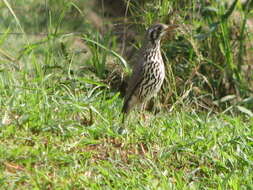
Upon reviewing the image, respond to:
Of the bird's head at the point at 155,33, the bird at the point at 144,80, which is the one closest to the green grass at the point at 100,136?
the bird at the point at 144,80

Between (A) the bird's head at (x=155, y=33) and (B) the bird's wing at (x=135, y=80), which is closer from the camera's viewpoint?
(B) the bird's wing at (x=135, y=80)

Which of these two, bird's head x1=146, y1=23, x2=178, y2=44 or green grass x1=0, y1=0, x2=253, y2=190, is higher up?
bird's head x1=146, y1=23, x2=178, y2=44

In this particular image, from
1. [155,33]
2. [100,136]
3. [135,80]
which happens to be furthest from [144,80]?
[100,136]

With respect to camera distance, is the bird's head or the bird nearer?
the bird

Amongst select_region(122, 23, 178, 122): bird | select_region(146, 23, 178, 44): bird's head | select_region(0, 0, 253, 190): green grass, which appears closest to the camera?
select_region(0, 0, 253, 190): green grass

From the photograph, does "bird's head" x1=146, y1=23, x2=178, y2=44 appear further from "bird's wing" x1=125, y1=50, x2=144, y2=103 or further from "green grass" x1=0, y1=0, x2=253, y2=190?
"green grass" x1=0, y1=0, x2=253, y2=190

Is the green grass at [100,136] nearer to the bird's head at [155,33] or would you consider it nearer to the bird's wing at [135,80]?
the bird's wing at [135,80]

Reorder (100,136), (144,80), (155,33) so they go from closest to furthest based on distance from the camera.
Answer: (100,136)
(144,80)
(155,33)

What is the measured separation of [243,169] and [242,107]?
245 centimetres

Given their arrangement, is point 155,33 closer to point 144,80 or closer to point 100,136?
point 144,80

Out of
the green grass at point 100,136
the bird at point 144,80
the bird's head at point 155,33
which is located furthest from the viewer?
the bird's head at point 155,33

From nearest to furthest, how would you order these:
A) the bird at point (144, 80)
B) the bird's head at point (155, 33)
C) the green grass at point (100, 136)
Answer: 1. the green grass at point (100, 136)
2. the bird at point (144, 80)
3. the bird's head at point (155, 33)

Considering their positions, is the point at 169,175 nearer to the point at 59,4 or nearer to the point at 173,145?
the point at 173,145

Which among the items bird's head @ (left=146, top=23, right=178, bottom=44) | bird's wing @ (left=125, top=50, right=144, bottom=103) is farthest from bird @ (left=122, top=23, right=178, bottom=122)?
bird's head @ (left=146, top=23, right=178, bottom=44)
